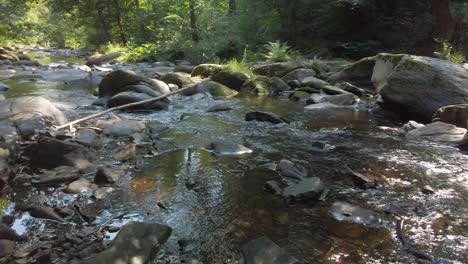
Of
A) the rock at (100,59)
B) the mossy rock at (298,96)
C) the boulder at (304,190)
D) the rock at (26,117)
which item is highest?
the boulder at (304,190)

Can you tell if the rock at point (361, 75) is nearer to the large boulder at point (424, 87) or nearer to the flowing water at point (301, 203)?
the large boulder at point (424, 87)

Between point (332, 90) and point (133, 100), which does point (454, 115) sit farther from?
point (133, 100)

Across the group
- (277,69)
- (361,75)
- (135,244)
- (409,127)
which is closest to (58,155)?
(135,244)

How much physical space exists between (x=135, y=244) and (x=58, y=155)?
8.32ft

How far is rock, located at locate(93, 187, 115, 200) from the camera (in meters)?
4.10

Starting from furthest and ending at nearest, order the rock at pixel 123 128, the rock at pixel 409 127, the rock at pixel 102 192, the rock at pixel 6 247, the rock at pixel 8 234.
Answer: the rock at pixel 409 127
the rock at pixel 123 128
the rock at pixel 102 192
the rock at pixel 8 234
the rock at pixel 6 247

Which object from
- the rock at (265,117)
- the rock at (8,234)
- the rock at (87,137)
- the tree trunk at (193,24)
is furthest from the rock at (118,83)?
the tree trunk at (193,24)

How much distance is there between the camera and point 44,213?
3645 mm

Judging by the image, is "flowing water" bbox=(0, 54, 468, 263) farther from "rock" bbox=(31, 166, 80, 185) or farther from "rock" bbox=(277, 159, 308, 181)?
"rock" bbox=(31, 166, 80, 185)

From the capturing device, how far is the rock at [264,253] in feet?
9.62

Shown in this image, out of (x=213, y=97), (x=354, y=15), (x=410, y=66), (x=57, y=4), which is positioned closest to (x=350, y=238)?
(x=410, y=66)

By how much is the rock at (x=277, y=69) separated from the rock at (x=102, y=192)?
9812 mm

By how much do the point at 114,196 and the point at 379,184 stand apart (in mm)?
3058

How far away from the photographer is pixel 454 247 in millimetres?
3197
